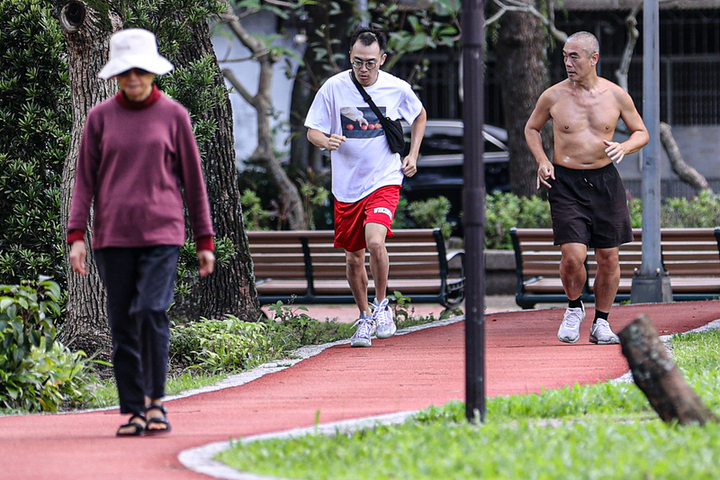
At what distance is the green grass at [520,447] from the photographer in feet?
13.0

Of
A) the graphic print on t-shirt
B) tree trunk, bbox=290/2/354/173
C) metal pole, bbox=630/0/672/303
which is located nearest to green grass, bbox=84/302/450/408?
the graphic print on t-shirt

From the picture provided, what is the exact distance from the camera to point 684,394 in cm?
474

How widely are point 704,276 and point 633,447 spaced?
25.6ft

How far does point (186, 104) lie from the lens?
893 centimetres

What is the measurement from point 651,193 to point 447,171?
7386mm

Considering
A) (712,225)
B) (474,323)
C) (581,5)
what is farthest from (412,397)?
(581,5)

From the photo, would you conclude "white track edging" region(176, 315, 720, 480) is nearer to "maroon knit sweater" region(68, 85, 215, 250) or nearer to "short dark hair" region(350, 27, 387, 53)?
"maroon knit sweater" region(68, 85, 215, 250)

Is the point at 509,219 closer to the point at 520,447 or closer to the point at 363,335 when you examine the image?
the point at 363,335

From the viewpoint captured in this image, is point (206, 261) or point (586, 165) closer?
point (206, 261)

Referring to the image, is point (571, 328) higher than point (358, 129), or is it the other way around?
point (358, 129)

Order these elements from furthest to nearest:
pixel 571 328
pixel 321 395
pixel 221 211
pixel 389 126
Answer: pixel 221 211, pixel 389 126, pixel 571 328, pixel 321 395

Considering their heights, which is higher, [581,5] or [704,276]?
[581,5]

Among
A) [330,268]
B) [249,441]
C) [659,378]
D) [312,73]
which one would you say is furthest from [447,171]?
[249,441]

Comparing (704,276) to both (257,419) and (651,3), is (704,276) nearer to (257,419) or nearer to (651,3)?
(651,3)
